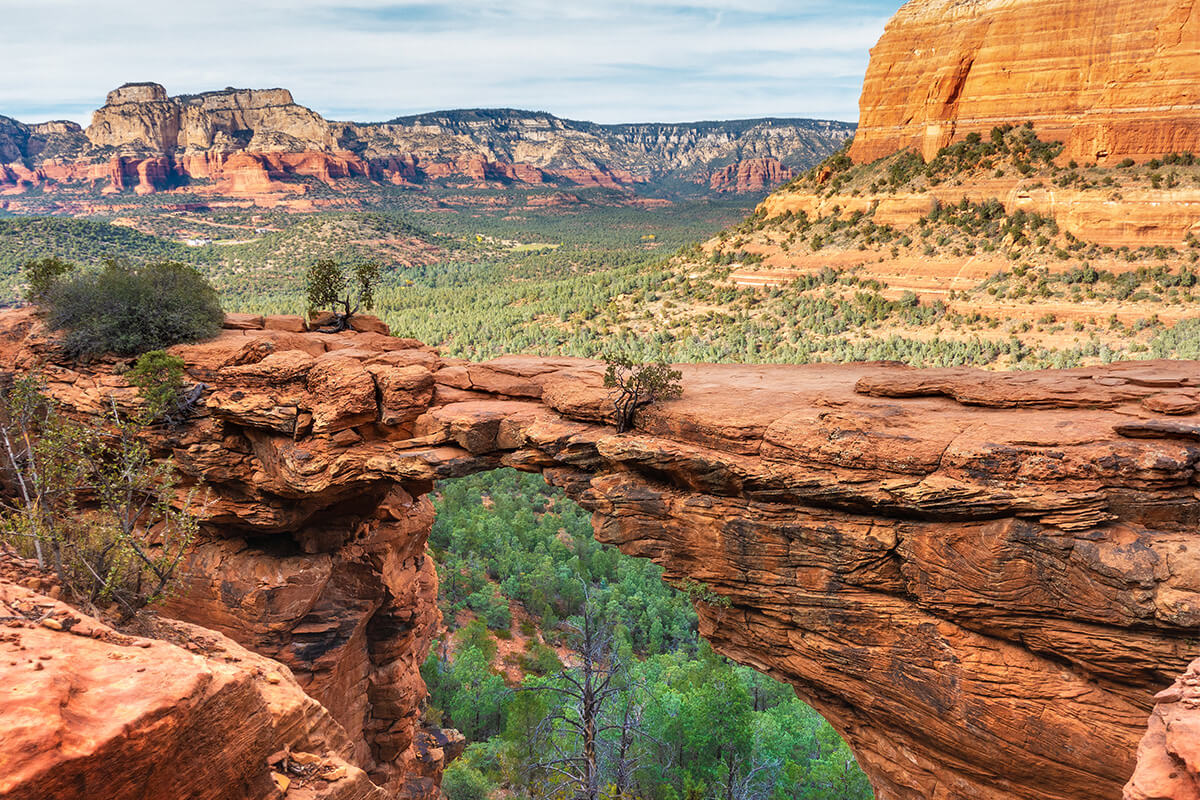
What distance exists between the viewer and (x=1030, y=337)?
4488cm

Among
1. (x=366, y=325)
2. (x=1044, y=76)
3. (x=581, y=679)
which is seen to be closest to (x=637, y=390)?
(x=366, y=325)

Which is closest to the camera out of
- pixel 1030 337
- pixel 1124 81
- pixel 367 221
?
pixel 1030 337

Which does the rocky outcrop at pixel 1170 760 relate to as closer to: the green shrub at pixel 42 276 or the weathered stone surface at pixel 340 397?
the weathered stone surface at pixel 340 397

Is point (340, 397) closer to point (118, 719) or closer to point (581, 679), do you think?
point (118, 719)

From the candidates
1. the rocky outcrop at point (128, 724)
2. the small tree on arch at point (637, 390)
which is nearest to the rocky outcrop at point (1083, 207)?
the small tree on arch at point (637, 390)

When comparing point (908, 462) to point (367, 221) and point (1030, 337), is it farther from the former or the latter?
point (367, 221)

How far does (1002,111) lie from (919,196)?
31.0ft

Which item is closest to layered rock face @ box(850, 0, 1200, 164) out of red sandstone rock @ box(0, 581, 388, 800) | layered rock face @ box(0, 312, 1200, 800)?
layered rock face @ box(0, 312, 1200, 800)

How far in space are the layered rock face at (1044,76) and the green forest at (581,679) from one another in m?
47.3

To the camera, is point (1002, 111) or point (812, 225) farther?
point (812, 225)

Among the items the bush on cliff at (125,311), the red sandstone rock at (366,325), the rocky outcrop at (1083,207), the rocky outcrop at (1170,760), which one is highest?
the rocky outcrop at (1083,207)

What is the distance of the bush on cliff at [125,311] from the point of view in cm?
1673

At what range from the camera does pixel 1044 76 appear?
180 ft

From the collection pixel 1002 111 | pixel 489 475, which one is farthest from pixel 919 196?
pixel 489 475
